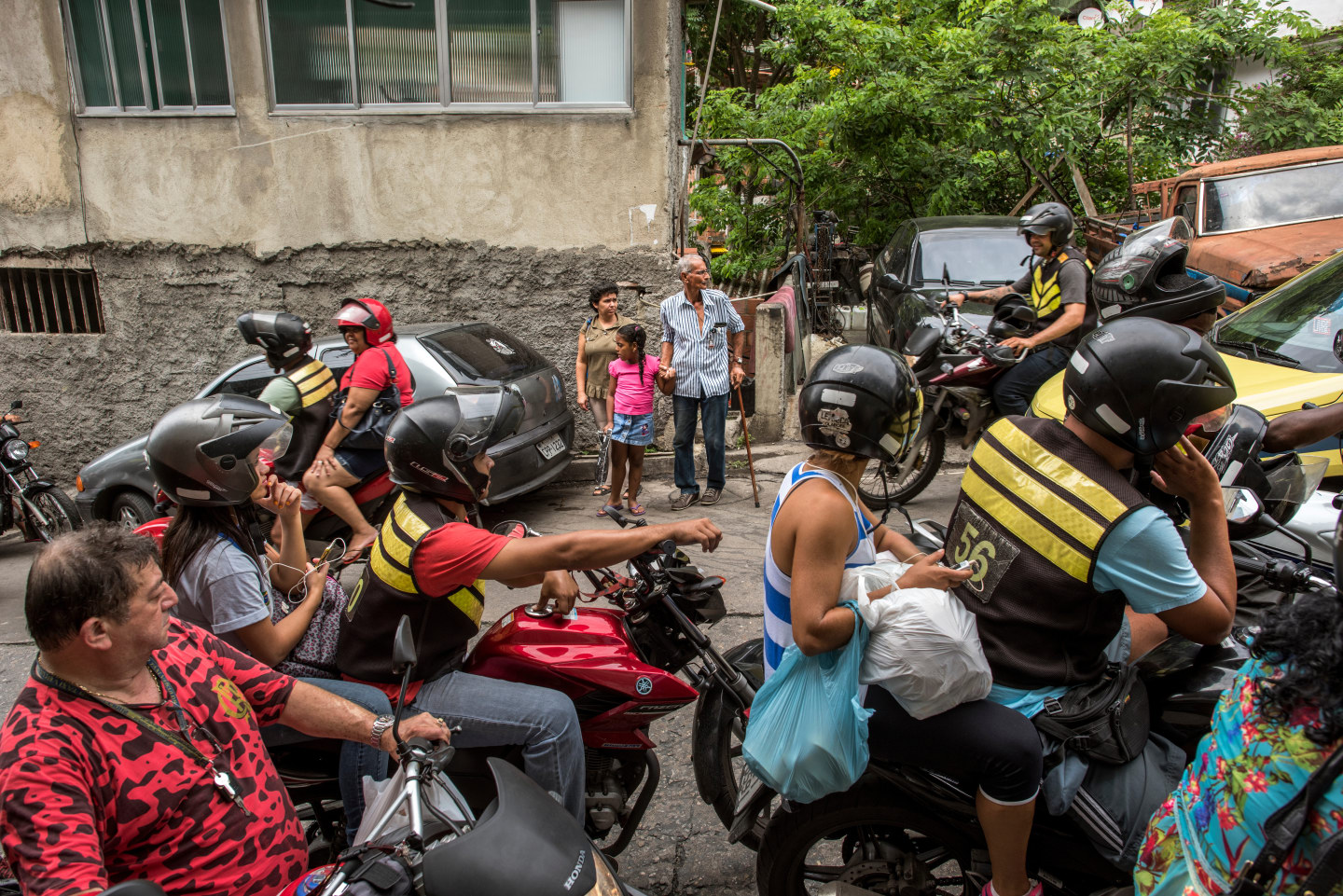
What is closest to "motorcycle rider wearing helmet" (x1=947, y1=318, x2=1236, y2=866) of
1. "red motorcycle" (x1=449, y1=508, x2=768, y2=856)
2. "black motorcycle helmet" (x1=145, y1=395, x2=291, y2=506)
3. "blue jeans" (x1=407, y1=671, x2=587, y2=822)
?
"red motorcycle" (x1=449, y1=508, x2=768, y2=856)

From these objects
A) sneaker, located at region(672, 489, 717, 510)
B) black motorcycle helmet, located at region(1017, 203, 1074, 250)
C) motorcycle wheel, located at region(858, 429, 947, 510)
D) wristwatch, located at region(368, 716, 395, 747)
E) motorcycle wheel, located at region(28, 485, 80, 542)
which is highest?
black motorcycle helmet, located at region(1017, 203, 1074, 250)

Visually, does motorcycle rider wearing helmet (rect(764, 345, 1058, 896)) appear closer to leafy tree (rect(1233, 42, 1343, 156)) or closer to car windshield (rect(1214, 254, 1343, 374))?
car windshield (rect(1214, 254, 1343, 374))

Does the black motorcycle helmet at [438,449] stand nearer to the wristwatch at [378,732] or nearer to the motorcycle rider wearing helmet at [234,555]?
the motorcycle rider wearing helmet at [234,555]

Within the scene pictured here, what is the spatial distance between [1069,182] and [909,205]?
93.9 inches

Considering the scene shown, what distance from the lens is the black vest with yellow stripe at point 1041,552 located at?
6.65 ft

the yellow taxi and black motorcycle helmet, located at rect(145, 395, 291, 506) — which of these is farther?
the yellow taxi

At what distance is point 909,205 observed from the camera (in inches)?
551

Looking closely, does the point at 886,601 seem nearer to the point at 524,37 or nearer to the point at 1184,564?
the point at 1184,564

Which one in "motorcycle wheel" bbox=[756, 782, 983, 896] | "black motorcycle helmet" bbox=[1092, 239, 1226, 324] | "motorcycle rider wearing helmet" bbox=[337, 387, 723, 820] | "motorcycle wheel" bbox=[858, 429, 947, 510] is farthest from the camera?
"motorcycle wheel" bbox=[858, 429, 947, 510]

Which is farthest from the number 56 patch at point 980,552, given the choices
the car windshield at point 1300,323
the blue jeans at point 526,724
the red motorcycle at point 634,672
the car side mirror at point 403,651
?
the car windshield at point 1300,323

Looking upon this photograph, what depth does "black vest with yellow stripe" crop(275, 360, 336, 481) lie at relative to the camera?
5.44 meters

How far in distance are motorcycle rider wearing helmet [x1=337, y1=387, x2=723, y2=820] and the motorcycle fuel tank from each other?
0.12 m

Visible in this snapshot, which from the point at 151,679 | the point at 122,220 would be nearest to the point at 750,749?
the point at 151,679

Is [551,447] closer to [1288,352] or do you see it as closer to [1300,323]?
[1288,352]
